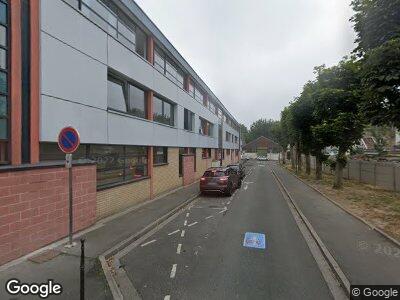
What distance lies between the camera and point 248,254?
25.0 ft

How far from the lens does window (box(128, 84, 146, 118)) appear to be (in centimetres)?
1382

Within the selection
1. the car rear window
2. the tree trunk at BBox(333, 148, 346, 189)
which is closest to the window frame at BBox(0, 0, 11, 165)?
the car rear window

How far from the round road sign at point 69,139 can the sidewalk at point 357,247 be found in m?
6.35

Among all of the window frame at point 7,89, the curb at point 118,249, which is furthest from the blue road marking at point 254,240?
the window frame at point 7,89

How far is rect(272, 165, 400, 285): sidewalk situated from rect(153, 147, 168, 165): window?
801cm

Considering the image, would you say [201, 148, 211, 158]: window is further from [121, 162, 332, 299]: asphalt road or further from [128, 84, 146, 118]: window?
[121, 162, 332, 299]: asphalt road

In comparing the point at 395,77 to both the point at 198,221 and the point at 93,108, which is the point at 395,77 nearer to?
the point at 198,221

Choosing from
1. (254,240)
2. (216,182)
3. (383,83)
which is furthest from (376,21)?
(216,182)

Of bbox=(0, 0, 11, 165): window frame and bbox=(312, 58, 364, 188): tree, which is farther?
bbox=(312, 58, 364, 188): tree

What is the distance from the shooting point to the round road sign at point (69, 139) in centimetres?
706

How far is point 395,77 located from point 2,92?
30.4 feet

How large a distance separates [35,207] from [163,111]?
11.9 m

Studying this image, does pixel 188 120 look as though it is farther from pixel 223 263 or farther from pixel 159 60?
pixel 223 263

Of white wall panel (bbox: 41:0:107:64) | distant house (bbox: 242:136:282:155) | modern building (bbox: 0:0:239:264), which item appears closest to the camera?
modern building (bbox: 0:0:239:264)
